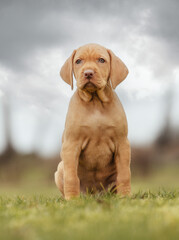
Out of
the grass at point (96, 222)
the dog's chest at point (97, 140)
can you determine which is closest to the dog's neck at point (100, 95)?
the dog's chest at point (97, 140)

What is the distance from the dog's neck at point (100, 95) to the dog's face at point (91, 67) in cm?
12

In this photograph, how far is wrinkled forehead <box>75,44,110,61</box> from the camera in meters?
4.78

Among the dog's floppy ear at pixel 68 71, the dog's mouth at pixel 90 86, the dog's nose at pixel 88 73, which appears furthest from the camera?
the dog's floppy ear at pixel 68 71

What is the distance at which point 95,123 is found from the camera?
4793mm

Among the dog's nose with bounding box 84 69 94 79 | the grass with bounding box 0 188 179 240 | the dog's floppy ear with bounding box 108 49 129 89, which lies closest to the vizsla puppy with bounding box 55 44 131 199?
the dog's floppy ear with bounding box 108 49 129 89

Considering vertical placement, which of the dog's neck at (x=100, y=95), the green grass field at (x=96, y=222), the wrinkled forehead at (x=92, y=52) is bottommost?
the green grass field at (x=96, y=222)

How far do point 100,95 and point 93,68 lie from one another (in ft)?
1.50

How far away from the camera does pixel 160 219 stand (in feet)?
9.04

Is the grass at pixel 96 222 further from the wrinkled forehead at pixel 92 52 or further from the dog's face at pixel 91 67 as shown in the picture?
the wrinkled forehead at pixel 92 52

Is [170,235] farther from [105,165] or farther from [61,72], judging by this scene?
[61,72]

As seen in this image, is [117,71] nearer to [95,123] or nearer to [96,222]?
[95,123]

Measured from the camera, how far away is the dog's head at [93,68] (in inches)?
182

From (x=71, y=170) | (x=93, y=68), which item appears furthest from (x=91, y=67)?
(x=71, y=170)

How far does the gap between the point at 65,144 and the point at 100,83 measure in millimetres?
1010
